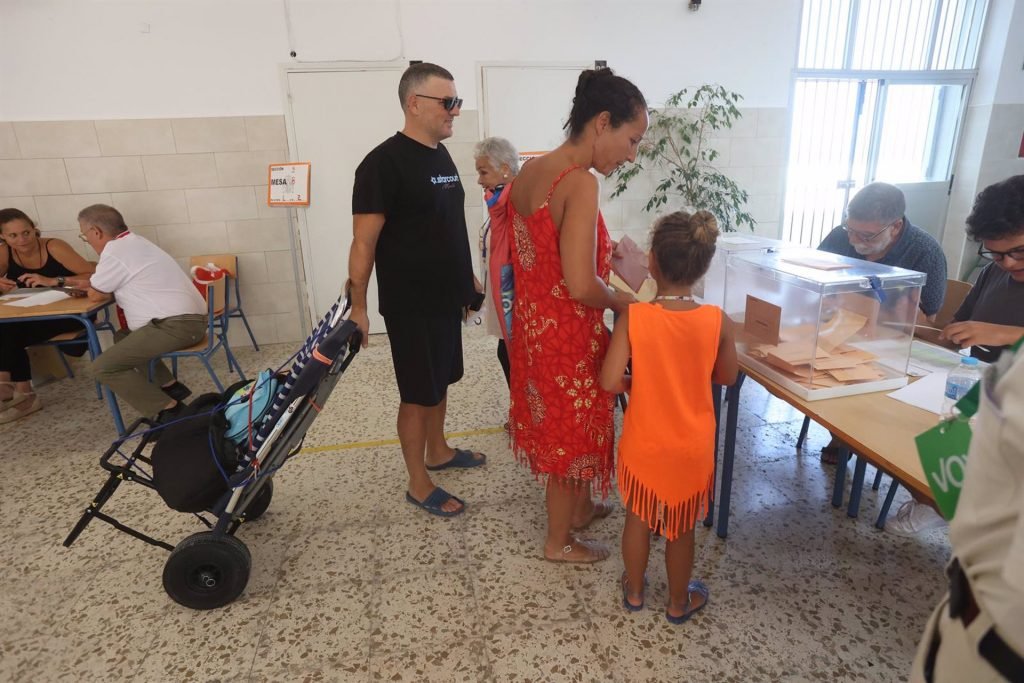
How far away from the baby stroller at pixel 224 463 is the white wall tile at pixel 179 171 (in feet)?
9.68

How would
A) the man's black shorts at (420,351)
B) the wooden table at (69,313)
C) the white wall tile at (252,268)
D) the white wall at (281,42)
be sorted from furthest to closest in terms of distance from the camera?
1. the white wall tile at (252,268)
2. the white wall at (281,42)
3. the wooden table at (69,313)
4. the man's black shorts at (420,351)

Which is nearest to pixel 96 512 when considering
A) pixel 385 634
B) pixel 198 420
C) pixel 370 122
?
pixel 198 420

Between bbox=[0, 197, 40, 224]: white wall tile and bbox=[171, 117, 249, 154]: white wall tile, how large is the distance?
110 cm

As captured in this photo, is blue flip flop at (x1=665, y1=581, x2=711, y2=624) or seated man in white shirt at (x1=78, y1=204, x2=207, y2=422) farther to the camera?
seated man in white shirt at (x1=78, y1=204, x2=207, y2=422)

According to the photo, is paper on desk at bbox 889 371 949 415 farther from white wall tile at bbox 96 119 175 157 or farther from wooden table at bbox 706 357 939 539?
white wall tile at bbox 96 119 175 157

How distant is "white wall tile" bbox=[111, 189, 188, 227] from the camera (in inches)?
166

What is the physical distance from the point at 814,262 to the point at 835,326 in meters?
0.27

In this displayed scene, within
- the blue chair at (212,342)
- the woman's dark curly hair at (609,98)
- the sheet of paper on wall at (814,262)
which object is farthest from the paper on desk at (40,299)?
the sheet of paper on wall at (814,262)

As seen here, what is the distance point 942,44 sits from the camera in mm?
5176

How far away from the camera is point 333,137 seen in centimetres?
436

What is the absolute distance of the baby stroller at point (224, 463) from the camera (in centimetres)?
184

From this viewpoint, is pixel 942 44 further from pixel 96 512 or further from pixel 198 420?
pixel 96 512

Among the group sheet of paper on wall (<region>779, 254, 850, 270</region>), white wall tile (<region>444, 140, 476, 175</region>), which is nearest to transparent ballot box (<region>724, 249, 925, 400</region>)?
sheet of paper on wall (<region>779, 254, 850, 270</region>)

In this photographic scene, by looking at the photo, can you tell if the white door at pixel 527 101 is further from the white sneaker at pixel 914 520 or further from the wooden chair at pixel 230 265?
the white sneaker at pixel 914 520
